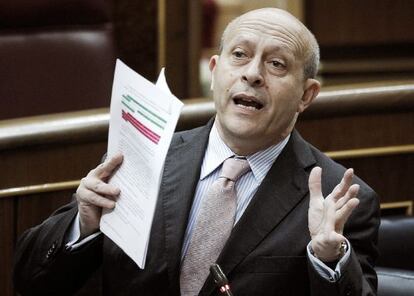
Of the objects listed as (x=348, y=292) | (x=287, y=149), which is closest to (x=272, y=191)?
(x=287, y=149)

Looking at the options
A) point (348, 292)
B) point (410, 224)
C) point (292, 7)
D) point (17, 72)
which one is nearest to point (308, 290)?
point (348, 292)

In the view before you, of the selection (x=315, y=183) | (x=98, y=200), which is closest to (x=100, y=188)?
(x=98, y=200)

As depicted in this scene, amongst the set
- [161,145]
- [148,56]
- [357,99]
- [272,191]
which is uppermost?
[161,145]

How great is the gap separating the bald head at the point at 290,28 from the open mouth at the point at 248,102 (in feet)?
0.26

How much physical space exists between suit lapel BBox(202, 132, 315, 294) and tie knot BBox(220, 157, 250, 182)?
0.03 m

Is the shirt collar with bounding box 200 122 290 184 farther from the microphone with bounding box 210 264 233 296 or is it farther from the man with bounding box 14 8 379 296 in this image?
the microphone with bounding box 210 264 233 296

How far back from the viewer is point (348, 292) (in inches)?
43.1

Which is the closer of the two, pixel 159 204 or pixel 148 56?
pixel 159 204

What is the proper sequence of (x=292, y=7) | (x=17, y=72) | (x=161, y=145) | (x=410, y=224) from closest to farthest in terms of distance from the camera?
(x=161, y=145) → (x=410, y=224) → (x=17, y=72) → (x=292, y=7)

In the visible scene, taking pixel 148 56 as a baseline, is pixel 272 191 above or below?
above

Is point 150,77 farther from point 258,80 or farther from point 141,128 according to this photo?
point 141,128

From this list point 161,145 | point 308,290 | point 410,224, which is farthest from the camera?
point 410,224

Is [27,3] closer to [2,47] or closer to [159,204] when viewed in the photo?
[2,47]

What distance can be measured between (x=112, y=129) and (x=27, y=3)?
3.14 feet
